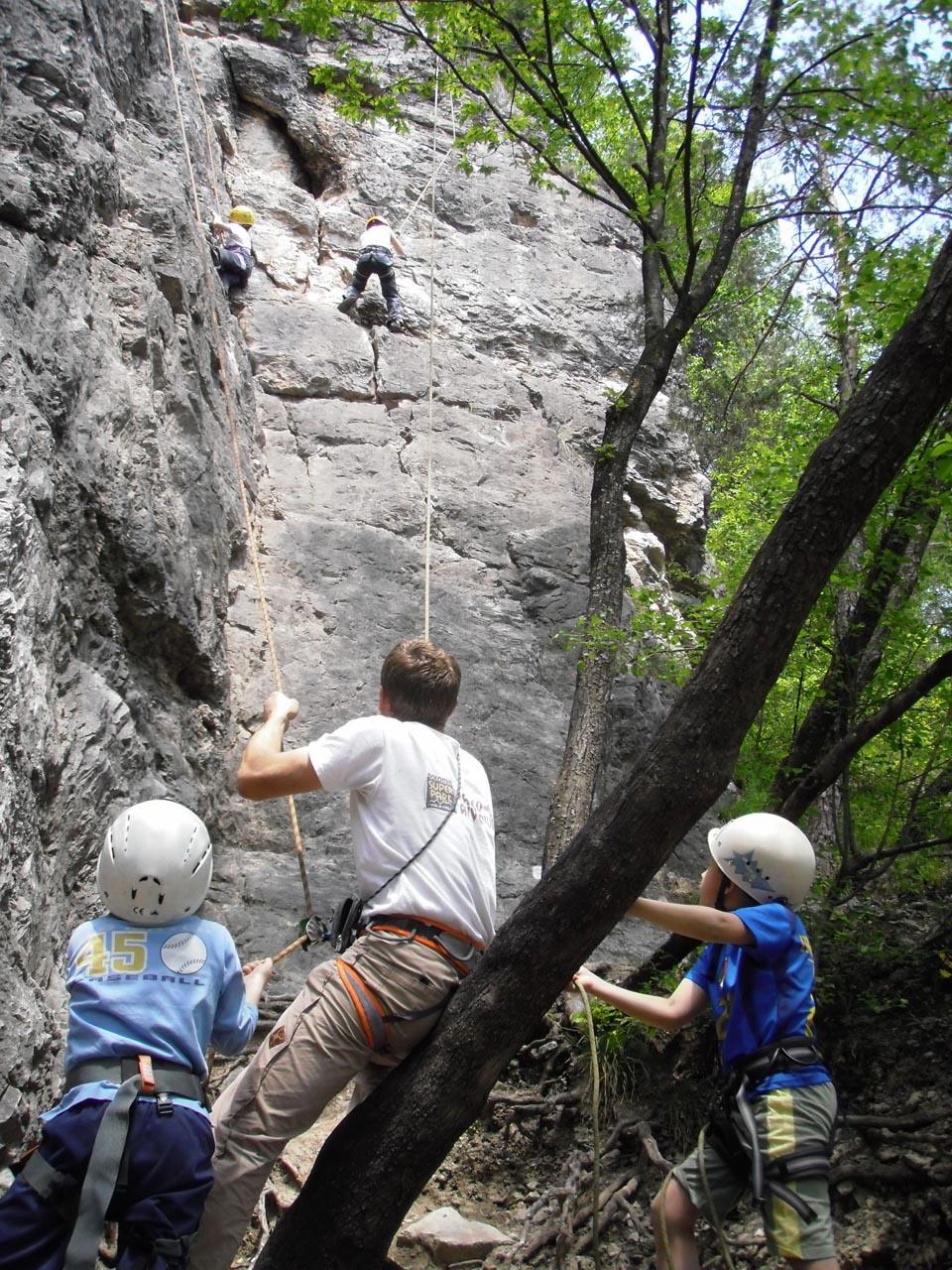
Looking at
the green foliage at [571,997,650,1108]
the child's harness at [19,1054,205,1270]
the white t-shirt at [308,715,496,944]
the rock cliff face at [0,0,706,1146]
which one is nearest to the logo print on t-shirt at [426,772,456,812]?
the white t-shirt at [308,715,496,944]

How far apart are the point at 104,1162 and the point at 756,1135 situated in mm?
1763

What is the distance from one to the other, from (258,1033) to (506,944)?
248cm

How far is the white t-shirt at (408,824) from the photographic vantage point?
2885 millimetres

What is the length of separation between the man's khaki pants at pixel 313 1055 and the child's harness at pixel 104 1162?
24 centimetres

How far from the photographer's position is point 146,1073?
243 centimetres

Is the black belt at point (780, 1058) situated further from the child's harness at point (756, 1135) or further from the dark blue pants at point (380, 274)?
the dark blue pants at point (380, 274)

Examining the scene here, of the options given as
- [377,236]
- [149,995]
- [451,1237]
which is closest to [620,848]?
[149,995]

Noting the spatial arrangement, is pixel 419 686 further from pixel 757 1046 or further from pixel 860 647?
pixel 860 647

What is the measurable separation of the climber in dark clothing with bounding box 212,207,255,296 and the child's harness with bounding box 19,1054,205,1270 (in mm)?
9043

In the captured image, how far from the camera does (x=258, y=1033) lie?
15.7ft

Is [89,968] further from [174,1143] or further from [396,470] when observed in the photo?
[396,470]

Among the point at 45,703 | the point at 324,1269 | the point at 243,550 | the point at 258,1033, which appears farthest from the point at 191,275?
the point at 324,1269

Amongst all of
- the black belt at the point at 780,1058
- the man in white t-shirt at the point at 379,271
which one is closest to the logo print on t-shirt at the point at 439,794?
the black belt at the point at 780,1058

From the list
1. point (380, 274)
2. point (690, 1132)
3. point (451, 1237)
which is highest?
point (380, 274)
